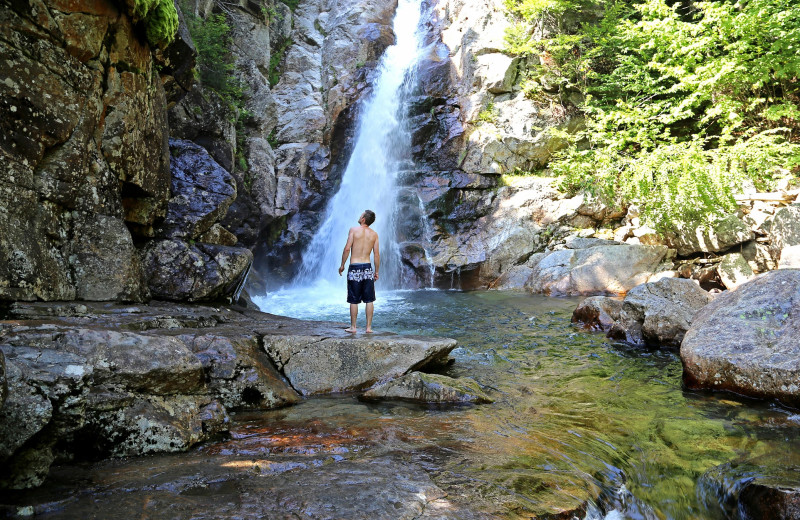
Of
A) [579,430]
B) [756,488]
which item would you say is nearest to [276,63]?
[579,430]

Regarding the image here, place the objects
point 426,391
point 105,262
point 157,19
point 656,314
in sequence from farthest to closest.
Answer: point 656,314 → point 157,19 → point 105,262 → point 426,391

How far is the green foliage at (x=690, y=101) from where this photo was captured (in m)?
12.7

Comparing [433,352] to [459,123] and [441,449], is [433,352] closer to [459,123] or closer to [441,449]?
[441,449]

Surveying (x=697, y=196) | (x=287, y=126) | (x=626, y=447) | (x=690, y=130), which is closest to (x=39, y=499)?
(x=626, y=447)

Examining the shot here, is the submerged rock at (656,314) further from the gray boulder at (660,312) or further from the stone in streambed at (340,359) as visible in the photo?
the stone in streambed at (340,359)

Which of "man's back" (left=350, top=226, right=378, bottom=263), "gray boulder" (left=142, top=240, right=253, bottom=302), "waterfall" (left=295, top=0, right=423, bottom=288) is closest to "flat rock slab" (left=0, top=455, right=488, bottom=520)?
"man's back" (left=350, top=226, right=378, bottom=263)

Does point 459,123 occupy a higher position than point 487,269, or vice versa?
point 459,123

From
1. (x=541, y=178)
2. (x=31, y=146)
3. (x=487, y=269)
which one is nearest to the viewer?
(x=31, y=146)

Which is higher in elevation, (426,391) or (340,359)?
(340,359)

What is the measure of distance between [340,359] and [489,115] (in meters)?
16.3

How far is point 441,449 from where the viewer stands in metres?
3.70

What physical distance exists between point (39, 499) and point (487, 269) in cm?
1524

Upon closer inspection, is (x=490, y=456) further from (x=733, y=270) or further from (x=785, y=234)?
(x=785, y=234)

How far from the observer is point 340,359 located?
18.4 ft
